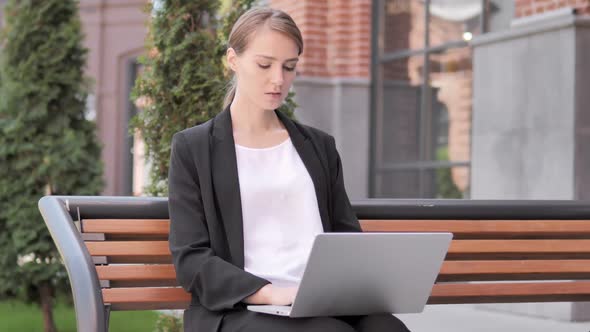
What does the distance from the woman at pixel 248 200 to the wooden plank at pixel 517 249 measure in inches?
34.0

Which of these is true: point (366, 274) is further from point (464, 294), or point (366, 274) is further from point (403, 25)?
point (403, 25)

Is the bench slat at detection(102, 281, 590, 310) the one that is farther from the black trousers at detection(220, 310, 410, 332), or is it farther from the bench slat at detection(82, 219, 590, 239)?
the black trousers at detection(220, 310, 410, 332)

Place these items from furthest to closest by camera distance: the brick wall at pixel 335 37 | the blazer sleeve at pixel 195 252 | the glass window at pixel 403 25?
the brick wall at pixel 335 37, the glass window at pixel 403 25, the blazer sleeve at pixel 195 252

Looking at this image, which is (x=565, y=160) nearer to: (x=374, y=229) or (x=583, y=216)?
(x=583, y=216)

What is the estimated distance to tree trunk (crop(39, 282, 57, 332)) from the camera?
823 centimetres

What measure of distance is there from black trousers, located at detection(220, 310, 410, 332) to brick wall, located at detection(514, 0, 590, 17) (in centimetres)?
446

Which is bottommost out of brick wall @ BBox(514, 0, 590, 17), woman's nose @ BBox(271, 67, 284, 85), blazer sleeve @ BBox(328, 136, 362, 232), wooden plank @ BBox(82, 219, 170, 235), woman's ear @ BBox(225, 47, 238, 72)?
wooden plank @ BBox(82, 219, 170, 235)

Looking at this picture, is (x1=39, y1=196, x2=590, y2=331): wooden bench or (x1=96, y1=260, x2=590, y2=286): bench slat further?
(x1=96, y1=260, x2=590, y2=286): bench slat

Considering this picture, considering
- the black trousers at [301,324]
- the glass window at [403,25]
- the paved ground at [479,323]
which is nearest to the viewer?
the black trousers at [301,324]

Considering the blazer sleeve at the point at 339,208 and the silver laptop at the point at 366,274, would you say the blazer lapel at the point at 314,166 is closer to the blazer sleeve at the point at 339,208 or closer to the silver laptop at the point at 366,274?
the blazer sleeve at the point at 339,208

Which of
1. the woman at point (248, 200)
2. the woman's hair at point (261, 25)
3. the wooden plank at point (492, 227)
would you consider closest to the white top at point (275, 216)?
the woman at point (248, 200)

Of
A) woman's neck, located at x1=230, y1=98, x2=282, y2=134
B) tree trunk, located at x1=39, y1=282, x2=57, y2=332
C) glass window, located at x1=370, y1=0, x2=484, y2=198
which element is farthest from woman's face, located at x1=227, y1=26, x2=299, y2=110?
glass window, located at x1=370, y1=0, x2=484, y2=198

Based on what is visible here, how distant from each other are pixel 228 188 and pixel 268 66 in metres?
0.41

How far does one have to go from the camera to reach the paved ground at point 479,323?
7207 millimetres
